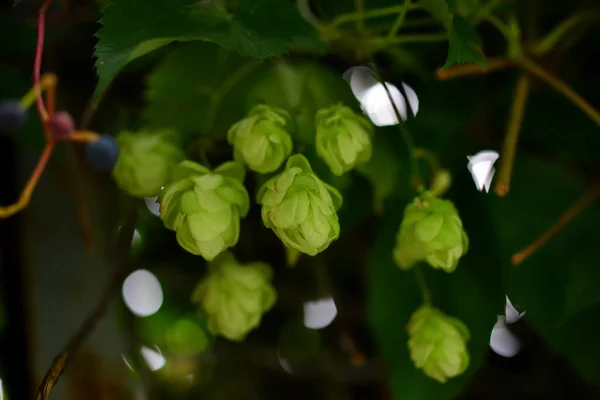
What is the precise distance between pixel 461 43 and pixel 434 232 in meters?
0.11

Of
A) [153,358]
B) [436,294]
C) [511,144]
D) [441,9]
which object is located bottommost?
[153,358]

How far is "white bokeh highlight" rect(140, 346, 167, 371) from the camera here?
817 millimetres

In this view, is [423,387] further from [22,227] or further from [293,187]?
[22,227]

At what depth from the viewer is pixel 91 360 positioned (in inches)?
20.8

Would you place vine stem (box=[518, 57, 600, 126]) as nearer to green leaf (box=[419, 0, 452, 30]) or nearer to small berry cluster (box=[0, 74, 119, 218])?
green leaf (box=[419, 0, 452, 30])

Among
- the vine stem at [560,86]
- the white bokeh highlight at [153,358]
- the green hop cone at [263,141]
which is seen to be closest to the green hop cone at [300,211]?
the green hop cone at [263,141]

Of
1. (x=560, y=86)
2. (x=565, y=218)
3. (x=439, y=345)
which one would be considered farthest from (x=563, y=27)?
(x=439, y=345)

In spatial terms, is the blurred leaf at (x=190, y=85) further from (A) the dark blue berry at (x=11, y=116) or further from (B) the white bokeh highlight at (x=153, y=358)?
(B) the white bokeh highlight at (x=153, y=358)

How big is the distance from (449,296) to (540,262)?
69 millimetres

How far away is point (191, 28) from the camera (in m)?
0.34

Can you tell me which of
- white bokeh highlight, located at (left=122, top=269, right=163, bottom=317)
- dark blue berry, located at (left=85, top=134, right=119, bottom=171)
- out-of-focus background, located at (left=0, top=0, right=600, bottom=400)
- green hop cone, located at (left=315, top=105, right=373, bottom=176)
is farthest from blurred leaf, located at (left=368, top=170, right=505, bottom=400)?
white bokeh highlight, located at (left=122, top=269, right=163, bottom=317)

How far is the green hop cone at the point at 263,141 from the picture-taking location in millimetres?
341

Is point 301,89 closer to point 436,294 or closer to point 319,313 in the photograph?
point 436,294

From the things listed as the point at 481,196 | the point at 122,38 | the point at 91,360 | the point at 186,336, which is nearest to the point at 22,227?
the point at 91,360
